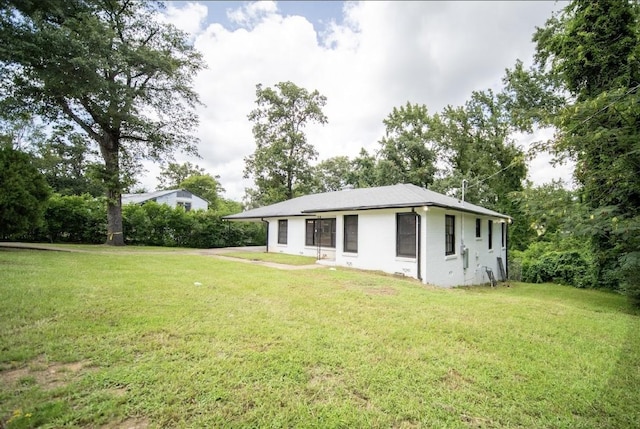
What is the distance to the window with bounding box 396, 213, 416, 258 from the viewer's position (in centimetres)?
1067

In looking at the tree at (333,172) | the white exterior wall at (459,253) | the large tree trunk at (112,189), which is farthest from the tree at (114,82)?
the tree at (333,172)

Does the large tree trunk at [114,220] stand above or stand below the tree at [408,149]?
below

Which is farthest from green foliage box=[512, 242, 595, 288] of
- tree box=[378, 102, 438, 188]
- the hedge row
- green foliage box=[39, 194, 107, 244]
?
green foliage box=[39, 194, 107, 244]

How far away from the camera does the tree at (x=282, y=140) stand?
1158 inches

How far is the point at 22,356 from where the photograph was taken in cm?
311

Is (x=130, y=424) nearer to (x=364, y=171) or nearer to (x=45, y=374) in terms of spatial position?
(x=45, y=374)

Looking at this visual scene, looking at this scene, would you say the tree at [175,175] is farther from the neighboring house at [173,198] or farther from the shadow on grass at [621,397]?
the shadow on grass at [621,397]

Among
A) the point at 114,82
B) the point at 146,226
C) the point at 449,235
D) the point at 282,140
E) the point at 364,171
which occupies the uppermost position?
the point at 282,140

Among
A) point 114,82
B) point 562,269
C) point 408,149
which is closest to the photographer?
point 114,82

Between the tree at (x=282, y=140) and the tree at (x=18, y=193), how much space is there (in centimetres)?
1881

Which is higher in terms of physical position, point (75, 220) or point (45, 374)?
point (75, 220)

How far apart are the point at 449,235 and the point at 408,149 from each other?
17396 mm

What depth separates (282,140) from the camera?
2986cm

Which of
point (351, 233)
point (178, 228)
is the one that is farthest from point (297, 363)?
point (178, 228)
